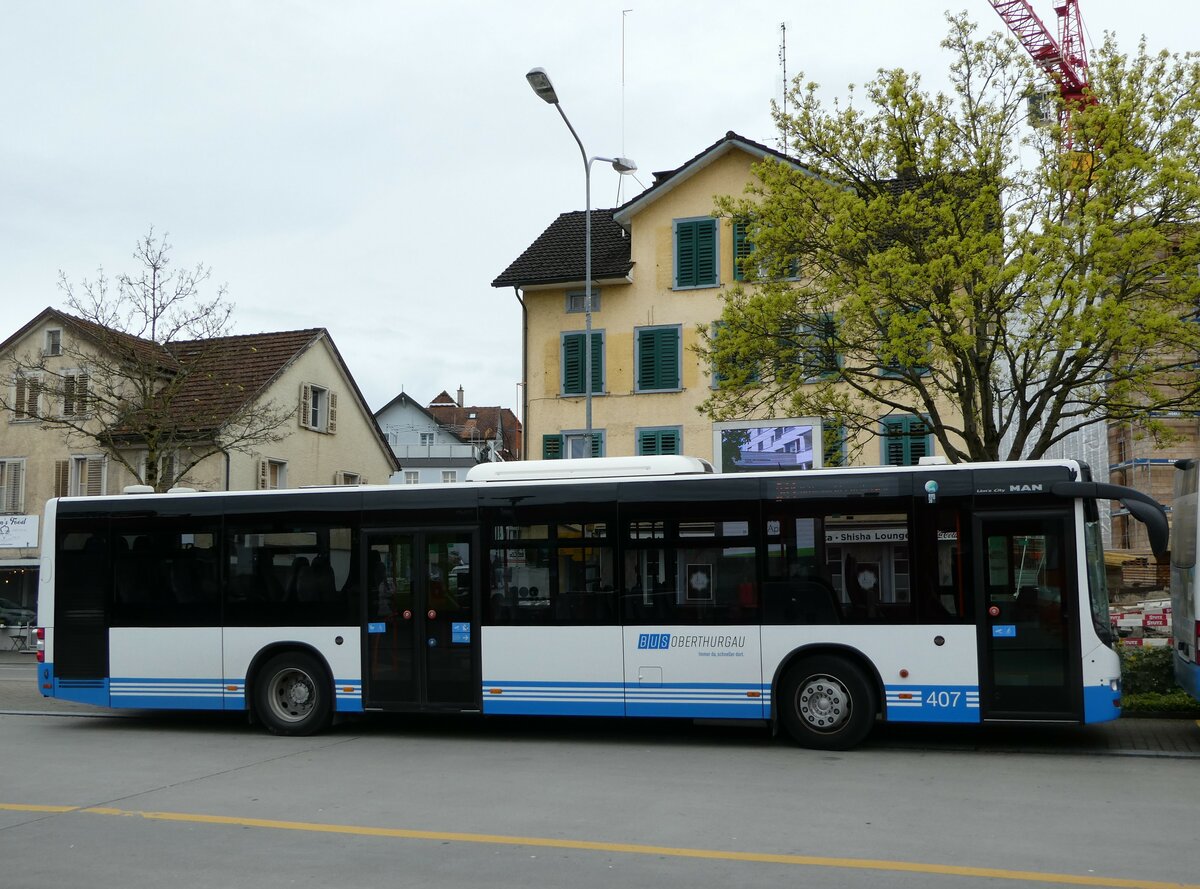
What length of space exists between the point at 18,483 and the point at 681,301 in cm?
2302

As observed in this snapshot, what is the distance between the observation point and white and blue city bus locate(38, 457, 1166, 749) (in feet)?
39.4

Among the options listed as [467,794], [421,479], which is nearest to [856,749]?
[467,794]

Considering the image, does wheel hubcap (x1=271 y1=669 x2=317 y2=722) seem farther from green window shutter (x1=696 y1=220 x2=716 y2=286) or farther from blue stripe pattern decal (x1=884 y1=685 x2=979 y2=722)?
green window shutter (x1=696 y1=220 x2=716 y2=286)

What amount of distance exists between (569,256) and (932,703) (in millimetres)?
21650

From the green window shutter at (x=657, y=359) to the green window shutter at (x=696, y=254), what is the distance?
4.45 feet

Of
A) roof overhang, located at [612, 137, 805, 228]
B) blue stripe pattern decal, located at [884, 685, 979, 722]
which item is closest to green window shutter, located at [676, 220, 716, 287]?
roof overhang, located at [612, 137, 805, 228]

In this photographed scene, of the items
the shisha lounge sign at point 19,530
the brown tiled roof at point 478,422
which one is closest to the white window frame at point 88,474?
the shisha lounge sign at point 19,530

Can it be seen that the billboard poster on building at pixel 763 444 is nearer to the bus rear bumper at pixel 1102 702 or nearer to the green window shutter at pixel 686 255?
the green window shutter at pixel 686 255

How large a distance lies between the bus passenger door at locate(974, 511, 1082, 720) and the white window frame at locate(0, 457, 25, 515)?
3544 cm

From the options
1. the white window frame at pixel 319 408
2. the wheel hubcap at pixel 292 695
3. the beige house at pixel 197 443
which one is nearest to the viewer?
the wheel hubcap at pixel 292 695

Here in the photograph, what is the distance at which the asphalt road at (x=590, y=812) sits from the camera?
7359 mm

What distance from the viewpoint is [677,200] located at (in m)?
31.1

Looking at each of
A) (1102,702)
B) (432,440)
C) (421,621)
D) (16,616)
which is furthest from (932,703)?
(432,440)

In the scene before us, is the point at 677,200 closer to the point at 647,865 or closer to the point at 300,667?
the point at 300,667
